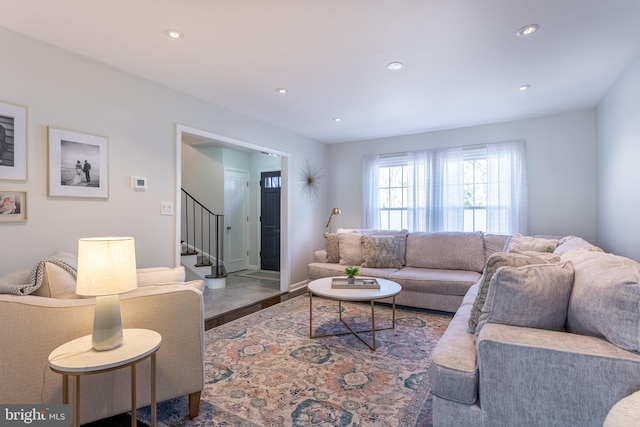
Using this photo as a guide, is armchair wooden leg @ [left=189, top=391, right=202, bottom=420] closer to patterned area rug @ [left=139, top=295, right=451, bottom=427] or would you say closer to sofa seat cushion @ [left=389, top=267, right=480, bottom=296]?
patterned area rug @ [left=139, top=295, right=451, bottom=427]

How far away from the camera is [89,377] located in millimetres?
1562

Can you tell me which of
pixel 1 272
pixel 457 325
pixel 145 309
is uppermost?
pixel 1 272

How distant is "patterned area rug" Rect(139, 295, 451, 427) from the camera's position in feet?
5.95

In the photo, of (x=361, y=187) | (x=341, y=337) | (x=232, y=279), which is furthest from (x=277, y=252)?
(x=341, y=337)

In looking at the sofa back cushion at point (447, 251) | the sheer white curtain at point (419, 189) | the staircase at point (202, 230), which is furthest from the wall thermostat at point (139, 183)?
the sheer white curtain at point (419, 189)

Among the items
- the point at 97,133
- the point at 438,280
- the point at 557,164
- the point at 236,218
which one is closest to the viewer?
the point at 97,133

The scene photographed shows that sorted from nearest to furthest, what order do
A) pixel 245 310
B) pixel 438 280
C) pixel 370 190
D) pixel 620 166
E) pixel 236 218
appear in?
1. pixel 620 166
2. pixel 438 280
3. pixel 245 310
4. pixel 370 190
5. pixel 236 218

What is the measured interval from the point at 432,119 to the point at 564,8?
2.31 metres

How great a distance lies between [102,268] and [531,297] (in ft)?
6.71

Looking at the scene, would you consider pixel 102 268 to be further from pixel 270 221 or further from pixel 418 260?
pixel 270 221

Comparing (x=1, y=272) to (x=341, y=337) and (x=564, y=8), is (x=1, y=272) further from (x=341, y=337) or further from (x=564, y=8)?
(x=564, y=8)

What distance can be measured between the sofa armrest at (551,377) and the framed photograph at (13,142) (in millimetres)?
3088

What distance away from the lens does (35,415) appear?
145 centimetres

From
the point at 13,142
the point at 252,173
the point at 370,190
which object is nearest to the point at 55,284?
the point at 13,142
